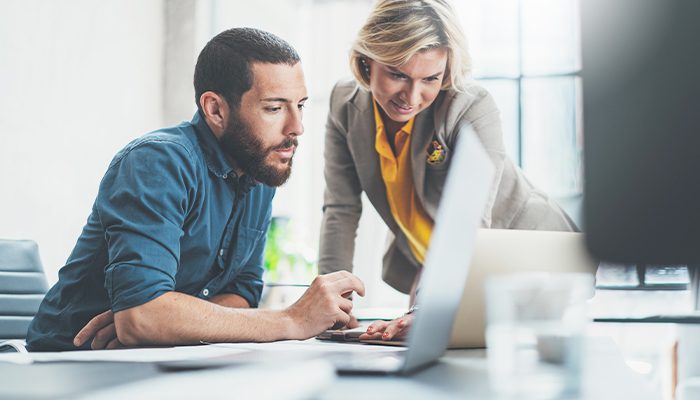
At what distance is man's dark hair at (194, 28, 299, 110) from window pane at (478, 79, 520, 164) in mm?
3665

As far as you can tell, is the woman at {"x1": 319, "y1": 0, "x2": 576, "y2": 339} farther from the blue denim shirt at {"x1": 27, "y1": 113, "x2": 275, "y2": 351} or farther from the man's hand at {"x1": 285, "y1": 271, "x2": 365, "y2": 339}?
the man's hand at {"x1": 285, "y1": 271, "x2": 365, "y2": 339}

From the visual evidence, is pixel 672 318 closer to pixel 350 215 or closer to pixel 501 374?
pixel 501 374

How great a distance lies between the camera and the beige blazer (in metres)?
1.72

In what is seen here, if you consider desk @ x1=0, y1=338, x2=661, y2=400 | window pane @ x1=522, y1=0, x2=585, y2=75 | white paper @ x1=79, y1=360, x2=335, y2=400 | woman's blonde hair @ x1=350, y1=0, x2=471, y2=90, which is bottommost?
desk @ x1=0, y1=338, x2=661, y2=400

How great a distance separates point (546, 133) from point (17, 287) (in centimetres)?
393

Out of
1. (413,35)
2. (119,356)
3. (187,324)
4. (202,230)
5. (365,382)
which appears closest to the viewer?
(365,382)

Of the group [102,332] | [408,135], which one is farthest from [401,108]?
[102,332]

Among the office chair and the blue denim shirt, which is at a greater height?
the blue denim shirt

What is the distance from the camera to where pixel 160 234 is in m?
1.17

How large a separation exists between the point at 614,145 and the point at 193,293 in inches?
45.4

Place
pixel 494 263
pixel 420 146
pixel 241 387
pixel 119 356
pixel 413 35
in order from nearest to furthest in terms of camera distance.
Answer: pixel 241 387, pixel 119 356, pixel 494 263, pixel 413 35, pixel 420 146

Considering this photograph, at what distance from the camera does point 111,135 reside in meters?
3.96

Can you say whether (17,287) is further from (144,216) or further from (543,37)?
(543,37)

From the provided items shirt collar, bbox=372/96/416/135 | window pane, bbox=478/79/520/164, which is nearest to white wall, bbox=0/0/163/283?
shirt collar, bbox=372/96/416/135
